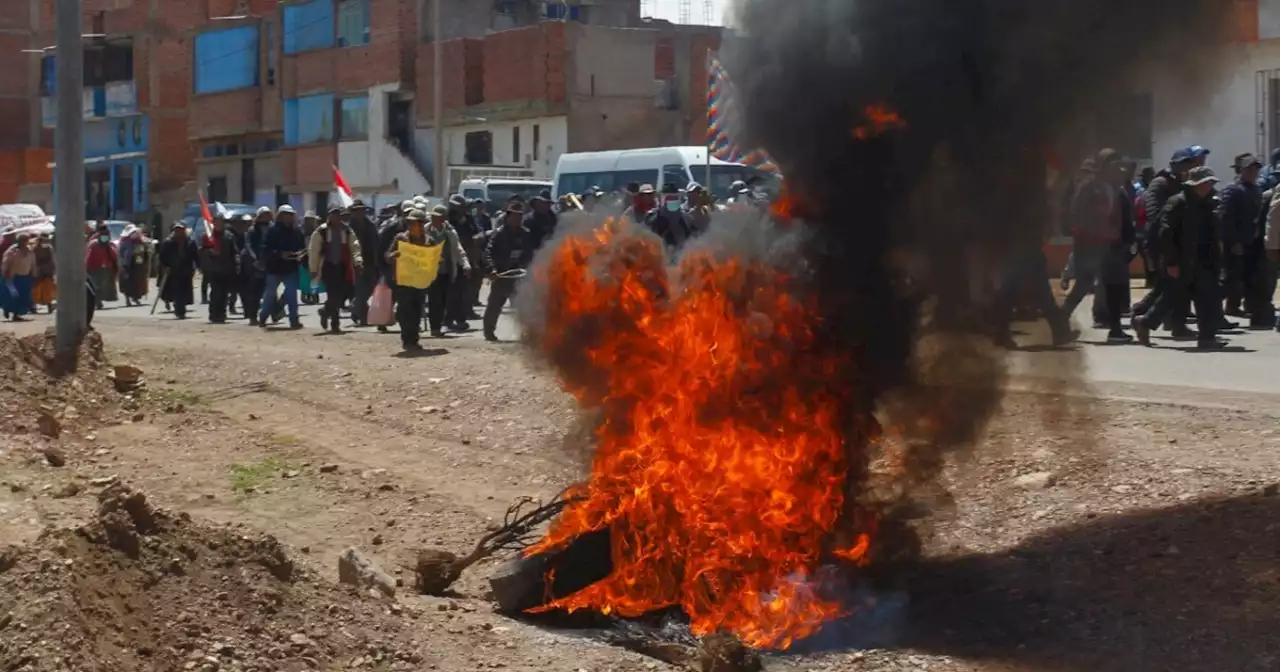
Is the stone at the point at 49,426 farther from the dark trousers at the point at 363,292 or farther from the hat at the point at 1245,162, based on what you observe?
the hat at the point at 1245,162

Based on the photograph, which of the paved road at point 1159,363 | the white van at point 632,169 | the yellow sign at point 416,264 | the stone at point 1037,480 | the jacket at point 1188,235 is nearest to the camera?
the paved road at point 1159,363

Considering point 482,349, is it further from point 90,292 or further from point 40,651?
point 40,651

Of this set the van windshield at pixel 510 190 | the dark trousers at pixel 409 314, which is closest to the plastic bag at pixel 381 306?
the dark trousers at pixel 409 314

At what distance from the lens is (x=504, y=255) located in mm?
17156

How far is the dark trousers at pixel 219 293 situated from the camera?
75.7 feet

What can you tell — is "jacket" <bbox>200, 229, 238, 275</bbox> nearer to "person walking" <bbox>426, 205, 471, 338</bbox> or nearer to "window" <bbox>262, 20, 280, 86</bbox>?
"person walking" <bbox>426, 205, 471, 338</bbox>

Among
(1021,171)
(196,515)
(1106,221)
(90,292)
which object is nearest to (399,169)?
(90,292)

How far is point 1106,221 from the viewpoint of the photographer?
47.5 feet

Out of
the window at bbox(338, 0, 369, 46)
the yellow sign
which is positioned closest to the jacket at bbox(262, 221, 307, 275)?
the yellow sign

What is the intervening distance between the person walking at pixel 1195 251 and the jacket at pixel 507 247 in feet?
22.5

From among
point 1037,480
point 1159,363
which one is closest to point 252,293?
point 1159,363

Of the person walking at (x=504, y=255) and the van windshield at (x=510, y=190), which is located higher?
the van windshield at (x=510, y=190)

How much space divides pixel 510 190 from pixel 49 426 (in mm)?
17199

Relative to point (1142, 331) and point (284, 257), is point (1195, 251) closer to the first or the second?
point (1142, 331)
